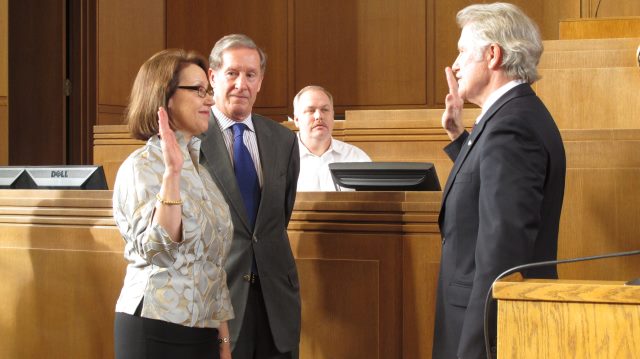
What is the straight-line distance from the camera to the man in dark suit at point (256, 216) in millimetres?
2373

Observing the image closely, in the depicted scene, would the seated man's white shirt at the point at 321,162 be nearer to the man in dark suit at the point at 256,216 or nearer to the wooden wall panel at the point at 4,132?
the man in dark suit at the point at 256,216

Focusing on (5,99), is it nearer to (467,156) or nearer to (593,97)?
(593,97)

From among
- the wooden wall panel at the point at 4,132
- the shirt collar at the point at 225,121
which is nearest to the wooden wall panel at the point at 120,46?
the wooden wall panel at the point at 4,132

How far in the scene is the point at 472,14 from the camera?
206 centimetres

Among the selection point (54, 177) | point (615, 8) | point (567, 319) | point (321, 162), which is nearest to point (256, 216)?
point (54, 177)

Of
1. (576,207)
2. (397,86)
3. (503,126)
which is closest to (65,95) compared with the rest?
(397,86)

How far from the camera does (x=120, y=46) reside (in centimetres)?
663

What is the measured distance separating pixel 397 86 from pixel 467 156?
4913 millimetres

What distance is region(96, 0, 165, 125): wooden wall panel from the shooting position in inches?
255

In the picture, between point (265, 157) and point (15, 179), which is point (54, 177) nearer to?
point (15, 179)

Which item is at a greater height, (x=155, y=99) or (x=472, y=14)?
(x=472, y=14)

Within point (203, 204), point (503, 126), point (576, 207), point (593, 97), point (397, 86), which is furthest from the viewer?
point (397, 86)

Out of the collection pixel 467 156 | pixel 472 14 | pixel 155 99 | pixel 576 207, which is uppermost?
pixel 472 14

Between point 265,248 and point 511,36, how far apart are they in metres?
0.85
